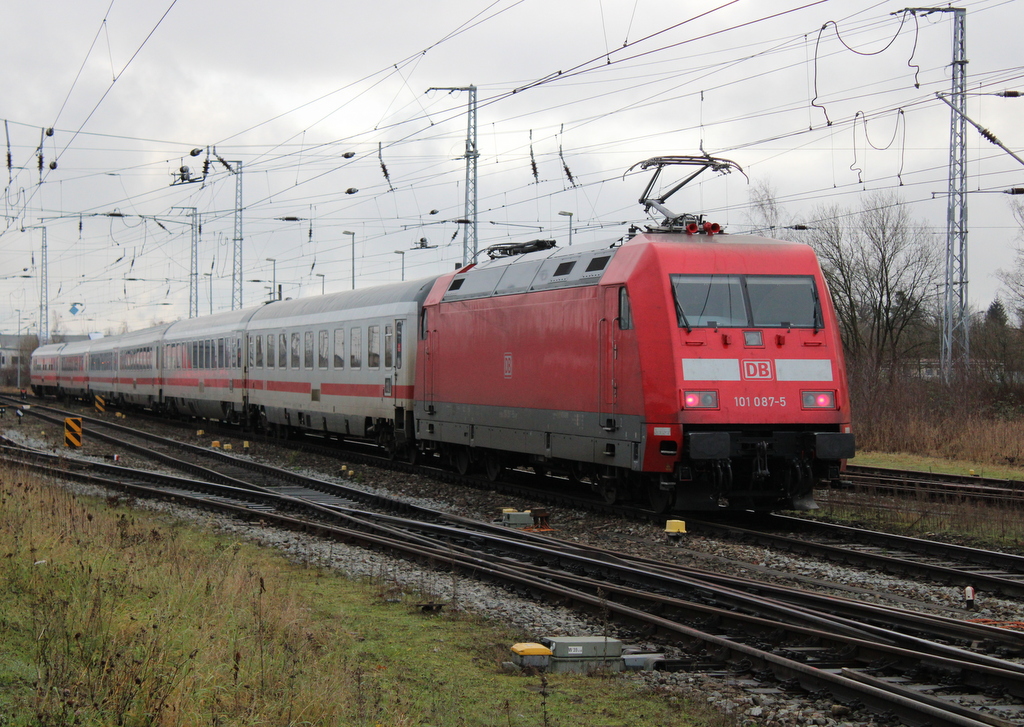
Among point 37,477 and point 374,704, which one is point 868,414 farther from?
point 374,704

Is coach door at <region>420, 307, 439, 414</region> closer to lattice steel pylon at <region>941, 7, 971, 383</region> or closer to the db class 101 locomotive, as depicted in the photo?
the db class 101 locomotive

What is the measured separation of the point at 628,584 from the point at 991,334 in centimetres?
3191

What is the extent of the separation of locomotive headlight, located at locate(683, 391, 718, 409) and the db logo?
1.71ft

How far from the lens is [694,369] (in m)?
12.6

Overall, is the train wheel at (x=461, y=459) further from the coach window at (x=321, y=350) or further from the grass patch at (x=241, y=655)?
the grass patch at (x=241, y=655)

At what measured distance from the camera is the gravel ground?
6250 mm

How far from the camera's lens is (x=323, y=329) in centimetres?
2527

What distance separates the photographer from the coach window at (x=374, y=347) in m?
21.8

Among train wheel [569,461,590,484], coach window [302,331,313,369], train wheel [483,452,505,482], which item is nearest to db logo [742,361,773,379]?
train wheel [569,461,590,484]

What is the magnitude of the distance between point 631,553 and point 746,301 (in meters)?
3.89

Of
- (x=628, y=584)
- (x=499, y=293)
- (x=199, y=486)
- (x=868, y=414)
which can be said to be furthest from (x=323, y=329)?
(x=628, y=584)

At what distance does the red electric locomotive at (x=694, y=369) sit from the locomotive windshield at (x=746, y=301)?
0.05 feet

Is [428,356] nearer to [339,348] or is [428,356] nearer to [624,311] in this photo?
[339,348]

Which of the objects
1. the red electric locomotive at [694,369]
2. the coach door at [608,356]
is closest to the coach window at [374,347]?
the red electric locomotive at [694,369]
